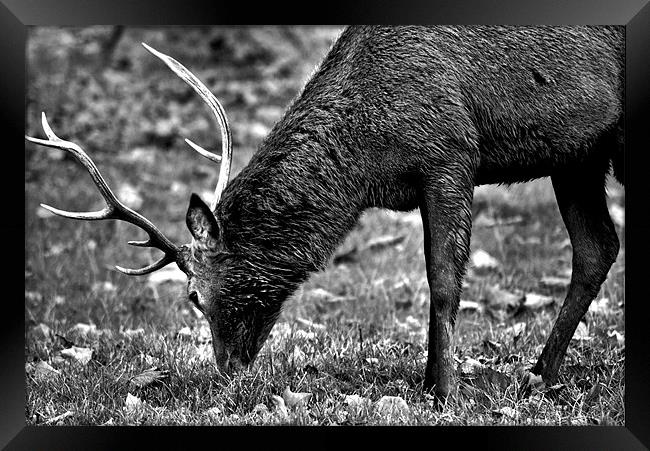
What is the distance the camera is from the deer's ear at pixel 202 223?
15.0ft

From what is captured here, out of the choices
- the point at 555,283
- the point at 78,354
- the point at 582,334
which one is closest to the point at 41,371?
the point at 78,354

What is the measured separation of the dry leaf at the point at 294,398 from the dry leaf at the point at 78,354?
1.28m

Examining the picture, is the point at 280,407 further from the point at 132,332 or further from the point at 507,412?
the point at 132,332

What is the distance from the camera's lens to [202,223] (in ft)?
15.5

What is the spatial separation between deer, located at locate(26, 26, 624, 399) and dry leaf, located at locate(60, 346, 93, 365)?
34.3 inches

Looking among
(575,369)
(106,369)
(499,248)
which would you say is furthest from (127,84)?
(575,369)

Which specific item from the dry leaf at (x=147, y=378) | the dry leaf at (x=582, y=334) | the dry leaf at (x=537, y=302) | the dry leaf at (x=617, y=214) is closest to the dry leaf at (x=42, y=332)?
the dry leaf at (x=147, y=378)

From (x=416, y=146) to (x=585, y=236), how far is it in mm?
1184

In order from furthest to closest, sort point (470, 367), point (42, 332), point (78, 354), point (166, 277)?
point (166, 277) → point (42, 332) → point (78, 354) → point (470, 367)

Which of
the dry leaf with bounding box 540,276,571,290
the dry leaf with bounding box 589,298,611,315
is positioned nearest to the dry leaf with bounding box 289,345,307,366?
the dry leaf with bounding box 589,298,611,315

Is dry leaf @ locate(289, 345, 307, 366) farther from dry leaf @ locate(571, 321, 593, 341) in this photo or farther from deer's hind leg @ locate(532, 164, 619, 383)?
dry leaf @ locate(571, 321, 593, 341)

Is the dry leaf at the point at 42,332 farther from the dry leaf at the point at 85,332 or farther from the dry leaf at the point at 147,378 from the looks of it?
the dry leaf at the point at 147,378

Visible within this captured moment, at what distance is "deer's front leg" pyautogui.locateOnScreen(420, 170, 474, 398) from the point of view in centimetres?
464
